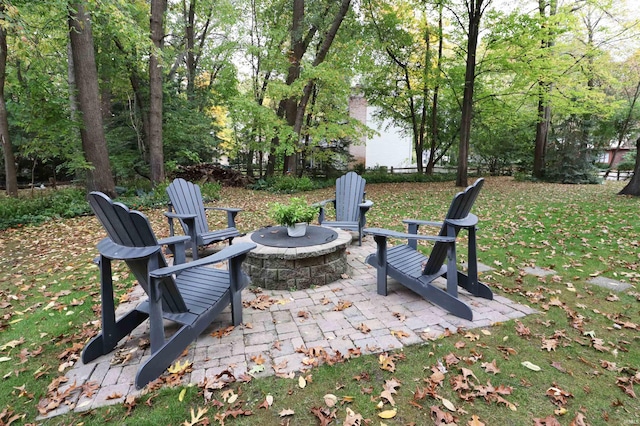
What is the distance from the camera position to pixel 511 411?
1661 millimetres

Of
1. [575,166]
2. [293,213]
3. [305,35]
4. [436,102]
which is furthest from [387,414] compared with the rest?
[575,166]

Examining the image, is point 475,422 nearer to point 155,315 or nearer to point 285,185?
point 155,315

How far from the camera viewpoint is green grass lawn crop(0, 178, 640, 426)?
5.44 ft

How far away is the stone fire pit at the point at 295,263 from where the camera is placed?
3.12 meters

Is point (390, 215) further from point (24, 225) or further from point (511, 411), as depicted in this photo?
point (24, 225)

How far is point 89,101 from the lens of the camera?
22.3 feet

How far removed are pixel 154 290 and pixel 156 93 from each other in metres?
8.02

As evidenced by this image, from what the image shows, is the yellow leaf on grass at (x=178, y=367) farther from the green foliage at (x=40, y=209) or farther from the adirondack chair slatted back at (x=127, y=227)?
the green foliage at (x=40, y=209)

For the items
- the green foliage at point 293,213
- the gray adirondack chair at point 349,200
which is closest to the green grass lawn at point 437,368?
the green foliage at point 293,213

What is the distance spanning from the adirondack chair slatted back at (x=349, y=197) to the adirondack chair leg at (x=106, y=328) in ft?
10.4

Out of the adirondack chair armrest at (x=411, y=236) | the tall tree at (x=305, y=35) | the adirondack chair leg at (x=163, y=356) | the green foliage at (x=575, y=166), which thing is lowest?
the adirondack chair leg at (x=163, y=356)

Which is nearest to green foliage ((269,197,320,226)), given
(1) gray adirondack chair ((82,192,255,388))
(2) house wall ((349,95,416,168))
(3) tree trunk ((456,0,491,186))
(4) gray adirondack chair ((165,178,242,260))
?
(4) gray adirondack chair ((165,178,242,260))

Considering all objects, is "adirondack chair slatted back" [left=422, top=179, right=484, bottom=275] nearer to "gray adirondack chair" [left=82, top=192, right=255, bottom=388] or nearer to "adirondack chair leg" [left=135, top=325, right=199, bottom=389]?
"gray adirondack chair" [left=82, top=192, right=255, bottom=388]

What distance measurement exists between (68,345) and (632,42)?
1762 cm
